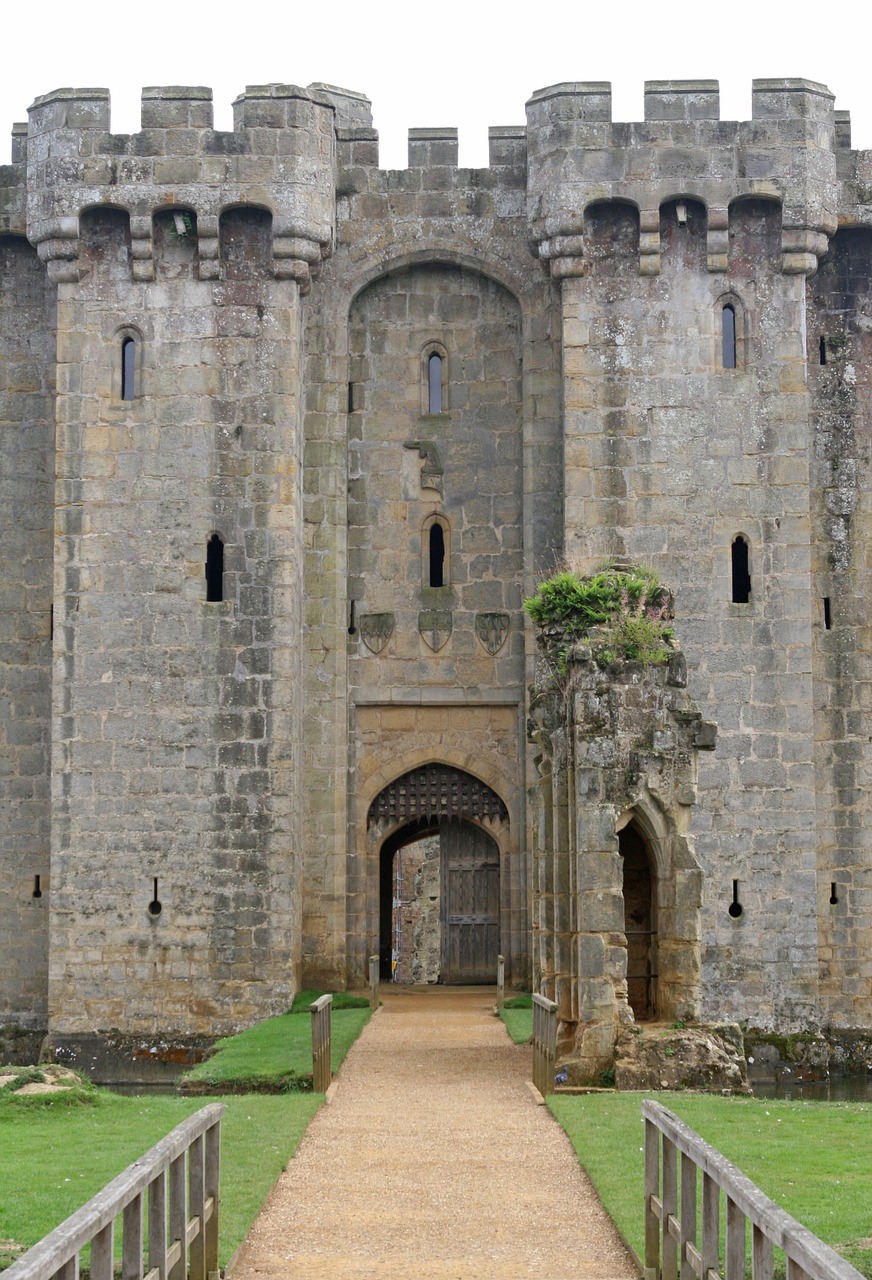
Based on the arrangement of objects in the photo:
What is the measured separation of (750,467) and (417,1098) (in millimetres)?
10772

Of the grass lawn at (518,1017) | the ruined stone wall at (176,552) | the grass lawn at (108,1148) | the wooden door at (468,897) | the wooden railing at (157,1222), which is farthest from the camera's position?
the wooden door at (468,897)

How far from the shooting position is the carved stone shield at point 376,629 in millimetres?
24844

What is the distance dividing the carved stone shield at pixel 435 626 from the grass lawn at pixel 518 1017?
465cm

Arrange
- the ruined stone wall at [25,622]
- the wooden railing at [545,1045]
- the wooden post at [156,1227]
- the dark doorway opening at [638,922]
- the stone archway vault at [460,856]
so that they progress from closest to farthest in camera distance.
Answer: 1. the wooden post at [156,1227]
2. the wooden railing at [545,1045]
3. the dark doorway opening at [638,922]
4. the ruined stone wall at [25,622]
5. the stone archway vault at [460,856]

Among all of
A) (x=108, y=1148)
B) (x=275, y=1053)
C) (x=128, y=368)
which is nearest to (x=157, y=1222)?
(x=108, y=1148)

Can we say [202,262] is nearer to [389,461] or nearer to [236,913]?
[389,461]

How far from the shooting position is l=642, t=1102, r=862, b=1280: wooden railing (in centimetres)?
595

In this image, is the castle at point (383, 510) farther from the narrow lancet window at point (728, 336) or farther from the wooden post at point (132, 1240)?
the wooden post at point (132, 1240)

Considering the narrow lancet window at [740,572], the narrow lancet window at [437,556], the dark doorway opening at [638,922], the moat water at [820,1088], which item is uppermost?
the narrow lancet window at [437,556]

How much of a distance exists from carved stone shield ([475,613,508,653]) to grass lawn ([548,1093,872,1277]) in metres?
9.79

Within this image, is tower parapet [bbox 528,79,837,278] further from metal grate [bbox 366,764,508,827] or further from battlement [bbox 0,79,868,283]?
metal grate [bbox 366,764,508,827]

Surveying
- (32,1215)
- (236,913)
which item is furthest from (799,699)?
(32,1215)

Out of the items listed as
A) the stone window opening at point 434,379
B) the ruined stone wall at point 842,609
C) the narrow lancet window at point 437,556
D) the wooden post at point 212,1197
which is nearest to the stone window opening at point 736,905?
the ruined stone wall at point 842,609

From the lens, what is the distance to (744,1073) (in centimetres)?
1598
